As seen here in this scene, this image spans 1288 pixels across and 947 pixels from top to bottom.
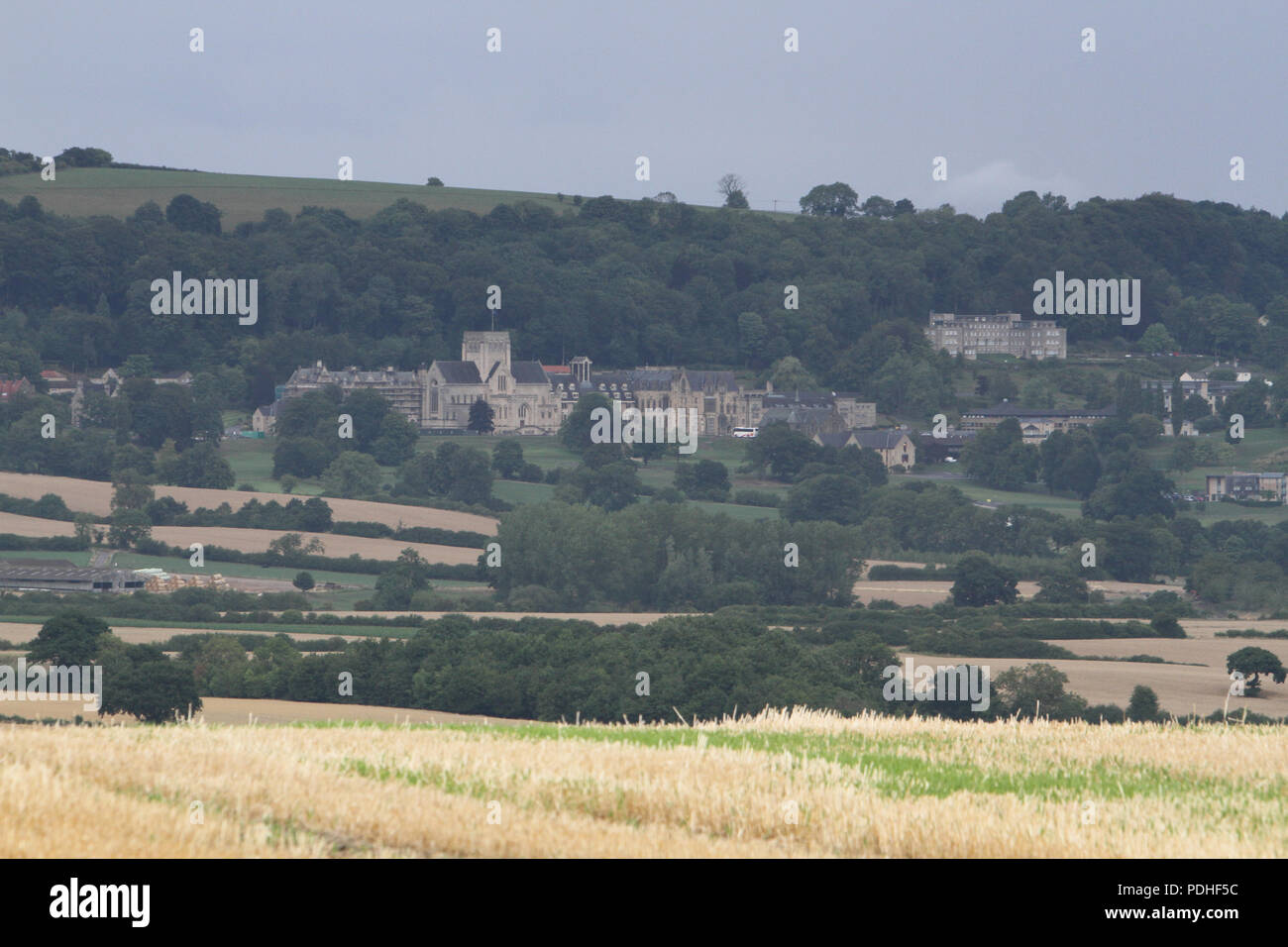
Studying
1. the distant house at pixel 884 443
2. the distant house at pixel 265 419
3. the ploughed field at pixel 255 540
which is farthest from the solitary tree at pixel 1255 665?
the distant house at pixel 265 419

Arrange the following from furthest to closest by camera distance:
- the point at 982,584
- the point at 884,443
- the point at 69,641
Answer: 1. the point at 884,443
2. the point at 982,584
3. the point at 69,641

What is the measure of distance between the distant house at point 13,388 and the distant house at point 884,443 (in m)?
81.5

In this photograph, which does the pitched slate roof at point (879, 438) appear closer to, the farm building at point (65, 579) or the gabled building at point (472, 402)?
the gabled building at point (472, 402)

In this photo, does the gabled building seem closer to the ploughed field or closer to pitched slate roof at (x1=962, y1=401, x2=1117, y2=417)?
pitched slate roof at (x1=962, y1=401, x2=1117, y2=417)

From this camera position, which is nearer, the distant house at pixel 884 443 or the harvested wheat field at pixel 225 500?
the harvested wheat field at pixel 225 500

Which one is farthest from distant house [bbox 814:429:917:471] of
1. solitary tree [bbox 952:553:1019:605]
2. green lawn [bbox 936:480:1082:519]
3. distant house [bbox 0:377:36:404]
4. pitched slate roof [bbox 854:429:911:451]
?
distant house [bbox 0:377:36:404]

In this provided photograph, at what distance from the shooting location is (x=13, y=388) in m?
171

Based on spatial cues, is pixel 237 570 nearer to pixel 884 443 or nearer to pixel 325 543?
pixel 325 543

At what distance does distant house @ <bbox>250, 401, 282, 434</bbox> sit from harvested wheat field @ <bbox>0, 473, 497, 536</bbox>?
39.8 meters

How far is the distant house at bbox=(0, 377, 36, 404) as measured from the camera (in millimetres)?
163875

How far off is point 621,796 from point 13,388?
17208 cm

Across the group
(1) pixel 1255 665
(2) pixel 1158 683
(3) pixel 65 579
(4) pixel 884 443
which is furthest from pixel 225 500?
(1) pixel 1255 665

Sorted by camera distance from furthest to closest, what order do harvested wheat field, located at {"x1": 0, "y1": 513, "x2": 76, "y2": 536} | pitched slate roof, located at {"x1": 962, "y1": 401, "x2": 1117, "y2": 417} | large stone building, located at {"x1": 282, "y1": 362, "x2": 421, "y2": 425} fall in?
pitched slate roof, located at {"x1": 962, "y1": 401, "x2": 1117, "y2": 417} → large stone building, located at {"x1": 282, "y1": 362, "x2": 421, "y2": 425} → harvested wheat field, located at {"x1": 0, "y1": 513, "x2": 76, "y2": 536}

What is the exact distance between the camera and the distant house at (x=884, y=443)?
174 m
